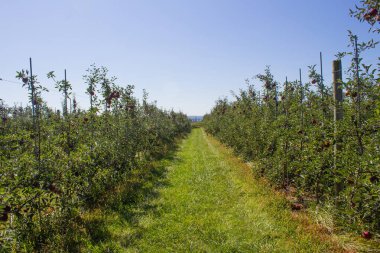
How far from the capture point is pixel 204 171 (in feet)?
37.3

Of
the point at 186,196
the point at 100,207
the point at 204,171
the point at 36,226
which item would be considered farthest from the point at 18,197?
the point at 204,171

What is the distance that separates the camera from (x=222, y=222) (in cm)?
619

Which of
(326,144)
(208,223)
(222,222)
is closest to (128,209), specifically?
(208,223)

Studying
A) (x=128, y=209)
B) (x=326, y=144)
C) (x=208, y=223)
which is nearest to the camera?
(x=326, y=144)

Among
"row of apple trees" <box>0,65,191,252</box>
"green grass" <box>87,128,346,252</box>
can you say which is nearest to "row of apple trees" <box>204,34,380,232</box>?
"green grass" <box>87,128,346,252</box>

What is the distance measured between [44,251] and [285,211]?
4.79 metres

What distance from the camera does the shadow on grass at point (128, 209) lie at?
5.46 meters

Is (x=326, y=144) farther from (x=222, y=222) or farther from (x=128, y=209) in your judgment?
(x=128, y=209)

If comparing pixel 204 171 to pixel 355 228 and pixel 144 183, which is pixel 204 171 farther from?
pixel 355 228

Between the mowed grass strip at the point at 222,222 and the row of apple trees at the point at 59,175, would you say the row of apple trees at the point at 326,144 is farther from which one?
the row of apple trees at the point at 59,175

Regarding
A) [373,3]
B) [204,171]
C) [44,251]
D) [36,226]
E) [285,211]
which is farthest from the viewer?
[204,171]

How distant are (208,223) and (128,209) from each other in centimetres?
215

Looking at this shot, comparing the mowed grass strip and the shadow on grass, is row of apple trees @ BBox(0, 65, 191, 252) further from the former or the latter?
the mowed grass strip

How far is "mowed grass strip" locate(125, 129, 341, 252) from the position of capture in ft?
16.5
